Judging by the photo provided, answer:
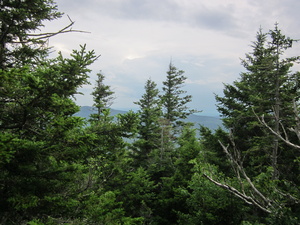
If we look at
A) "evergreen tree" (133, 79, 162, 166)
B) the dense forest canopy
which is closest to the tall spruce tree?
the dense forest canopy

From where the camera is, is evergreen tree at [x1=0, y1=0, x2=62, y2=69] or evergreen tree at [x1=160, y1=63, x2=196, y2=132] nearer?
evergreen tree at [x1=0, y1=0, x2=62, y2=69]

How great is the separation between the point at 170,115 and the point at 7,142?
30.1m

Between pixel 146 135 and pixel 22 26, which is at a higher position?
pixel 22 26

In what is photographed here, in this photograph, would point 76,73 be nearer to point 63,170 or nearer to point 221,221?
point 63,170

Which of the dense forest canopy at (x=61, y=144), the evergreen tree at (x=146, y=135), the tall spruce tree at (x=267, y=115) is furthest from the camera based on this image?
the evergreen tree at (x=146, y=135)

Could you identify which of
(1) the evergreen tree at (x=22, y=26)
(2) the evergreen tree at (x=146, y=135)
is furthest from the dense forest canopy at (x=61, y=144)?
(2) the evergreen tree at (x=146, y=135)

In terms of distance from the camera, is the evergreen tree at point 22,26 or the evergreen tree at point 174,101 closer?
the evergreen tree at point 22,26

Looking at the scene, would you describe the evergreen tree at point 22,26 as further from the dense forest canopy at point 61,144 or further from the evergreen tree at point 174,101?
the evergreen tree at point 174,101

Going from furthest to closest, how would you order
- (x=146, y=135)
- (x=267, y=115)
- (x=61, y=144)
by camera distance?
(x=146, y=135) → (x=267, y=115) → (x=61, y=144)

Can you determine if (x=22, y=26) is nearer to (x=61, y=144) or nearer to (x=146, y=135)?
(x=61, y=144)

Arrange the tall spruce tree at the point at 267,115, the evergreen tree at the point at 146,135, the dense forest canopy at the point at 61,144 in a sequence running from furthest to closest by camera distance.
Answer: the evergreen tree at the point at 146,135, the tall spruce tree at the point at 267,115, the dense forest canopy at the point at 61,144

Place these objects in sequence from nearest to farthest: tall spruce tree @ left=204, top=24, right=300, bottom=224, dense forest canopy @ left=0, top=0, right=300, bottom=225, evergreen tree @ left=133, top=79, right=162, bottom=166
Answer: dense forest canopy @ left=0, top=0, right=300, bottom=225
tall spruce tree @ left=204, top=24, right=300, bottom=224
evergreen tree @ left=133, top=79, right=162, bottom=166

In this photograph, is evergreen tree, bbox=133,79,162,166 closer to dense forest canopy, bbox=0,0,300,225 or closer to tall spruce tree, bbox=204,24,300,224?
tall spruce tree, bbox=204,24,300,224

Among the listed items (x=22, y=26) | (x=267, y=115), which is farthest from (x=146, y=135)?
(x=22, y=26)
